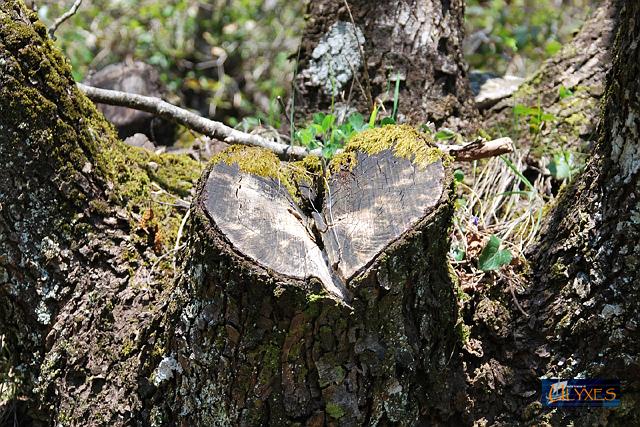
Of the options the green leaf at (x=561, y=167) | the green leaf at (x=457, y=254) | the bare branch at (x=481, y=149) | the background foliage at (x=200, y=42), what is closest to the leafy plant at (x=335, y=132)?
the bare branch at (x=481, y=149)

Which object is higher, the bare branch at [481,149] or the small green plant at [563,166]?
the bare branch at [481,149]

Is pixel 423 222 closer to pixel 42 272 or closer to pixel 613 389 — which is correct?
pixel 613 389

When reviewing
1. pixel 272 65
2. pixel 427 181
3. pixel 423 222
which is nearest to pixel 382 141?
pixel 427 181

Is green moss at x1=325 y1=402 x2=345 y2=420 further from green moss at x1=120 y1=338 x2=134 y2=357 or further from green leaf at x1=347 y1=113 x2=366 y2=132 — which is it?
green leaf at x1=347 y1=113 x2=366 y2=132

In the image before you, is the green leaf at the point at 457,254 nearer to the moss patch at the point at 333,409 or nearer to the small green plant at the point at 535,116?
the moss patch at the point at 333,409

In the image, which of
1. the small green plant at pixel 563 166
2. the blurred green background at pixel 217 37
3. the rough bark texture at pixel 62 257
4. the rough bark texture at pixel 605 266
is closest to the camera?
the rough bark texture at pixel 605 266
